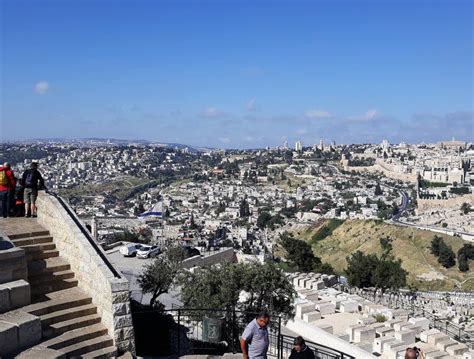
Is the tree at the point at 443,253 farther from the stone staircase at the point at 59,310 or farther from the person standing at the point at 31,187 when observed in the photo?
the stone staircase at the point at 59,310

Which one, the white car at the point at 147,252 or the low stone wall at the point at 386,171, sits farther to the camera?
the low stone wall at the point at 386,171

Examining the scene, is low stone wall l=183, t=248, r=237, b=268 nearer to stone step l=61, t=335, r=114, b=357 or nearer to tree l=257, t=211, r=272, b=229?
stone step l=61, t=335, r=114, b=357

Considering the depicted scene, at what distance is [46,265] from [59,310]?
1038 mm

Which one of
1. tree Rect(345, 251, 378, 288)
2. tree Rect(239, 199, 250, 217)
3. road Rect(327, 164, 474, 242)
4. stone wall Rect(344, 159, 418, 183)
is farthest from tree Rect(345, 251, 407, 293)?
Answer: stone wall Rect(344, 159, 418, 183)

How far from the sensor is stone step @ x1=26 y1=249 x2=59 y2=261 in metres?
7.26

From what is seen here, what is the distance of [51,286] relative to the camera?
6.68 metres

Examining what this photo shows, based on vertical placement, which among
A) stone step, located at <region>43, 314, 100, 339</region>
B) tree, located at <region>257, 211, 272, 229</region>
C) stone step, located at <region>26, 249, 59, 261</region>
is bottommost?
tree, located at <region>257, 211, 272, 229</region>

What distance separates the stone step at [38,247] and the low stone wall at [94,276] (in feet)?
0.31

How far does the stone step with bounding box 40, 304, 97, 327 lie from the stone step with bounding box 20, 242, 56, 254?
1502 millimetres

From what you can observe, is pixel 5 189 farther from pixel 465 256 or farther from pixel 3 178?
pixel 465 256

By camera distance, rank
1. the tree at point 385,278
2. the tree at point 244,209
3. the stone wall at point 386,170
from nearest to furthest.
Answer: the tree at point 385,278 → the tree at point 244,209 → the stone wall at point 386,170

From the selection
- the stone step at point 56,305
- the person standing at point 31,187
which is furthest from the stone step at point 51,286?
the person standing at point 31,187

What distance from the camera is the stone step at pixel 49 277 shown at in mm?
6629

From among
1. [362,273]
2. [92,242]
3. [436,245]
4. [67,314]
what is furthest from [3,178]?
[436,245]
